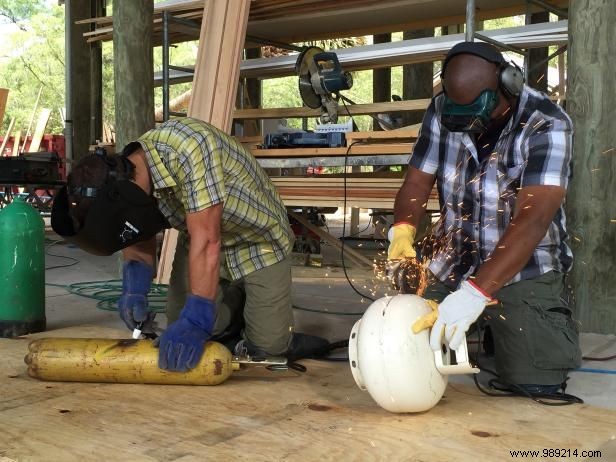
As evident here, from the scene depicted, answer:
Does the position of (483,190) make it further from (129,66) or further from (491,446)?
(129,66)

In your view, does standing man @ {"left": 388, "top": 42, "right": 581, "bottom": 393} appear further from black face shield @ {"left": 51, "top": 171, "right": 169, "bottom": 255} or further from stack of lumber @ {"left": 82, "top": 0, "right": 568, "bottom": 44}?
stack of lumber @ {"left": 82, "top": 0, "right": 568, "bottom": 44}

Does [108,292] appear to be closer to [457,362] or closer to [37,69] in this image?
[457,362]

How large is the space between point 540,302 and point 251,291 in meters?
1.35

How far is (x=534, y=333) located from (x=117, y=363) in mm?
1722

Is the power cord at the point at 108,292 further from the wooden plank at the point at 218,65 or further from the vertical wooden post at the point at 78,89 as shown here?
the vertical wooden post at the point at 78,89

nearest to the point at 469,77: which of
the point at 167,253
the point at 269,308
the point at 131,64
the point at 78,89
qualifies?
the point at 269,308

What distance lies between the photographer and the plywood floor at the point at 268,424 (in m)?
2.48

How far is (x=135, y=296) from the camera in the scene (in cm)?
376

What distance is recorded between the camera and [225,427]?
108 inches

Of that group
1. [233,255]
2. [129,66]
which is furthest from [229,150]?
[129,66]

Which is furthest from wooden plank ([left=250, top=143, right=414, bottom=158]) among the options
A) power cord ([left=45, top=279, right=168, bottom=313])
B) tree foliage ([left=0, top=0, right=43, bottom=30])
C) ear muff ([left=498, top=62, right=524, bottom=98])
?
tree foliage ([left=0, top=0, right=43, bottom=30])

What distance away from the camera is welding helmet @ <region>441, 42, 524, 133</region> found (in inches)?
120

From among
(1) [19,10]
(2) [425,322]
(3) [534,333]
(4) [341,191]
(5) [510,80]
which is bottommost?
(3) [534,333]

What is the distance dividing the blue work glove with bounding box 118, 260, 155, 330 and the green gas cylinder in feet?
2.28
